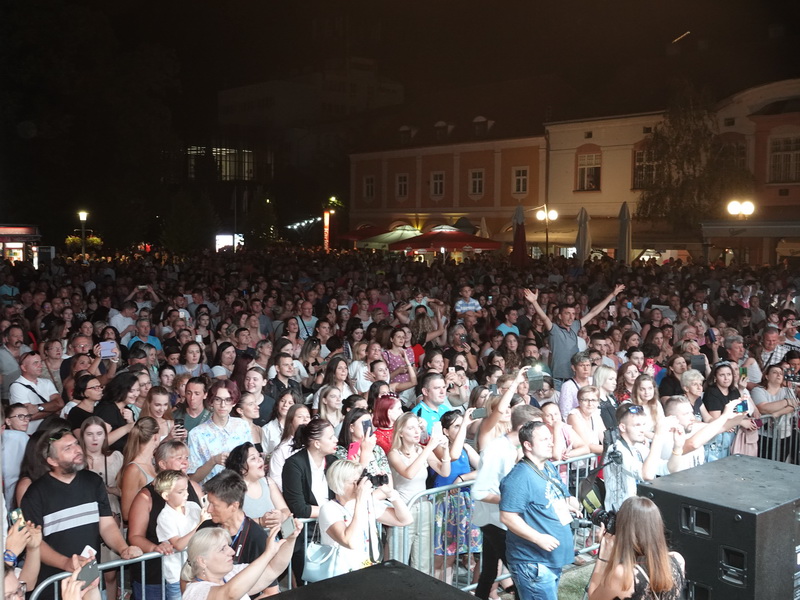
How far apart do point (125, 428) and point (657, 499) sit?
3.99m

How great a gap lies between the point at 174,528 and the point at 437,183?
38.5m

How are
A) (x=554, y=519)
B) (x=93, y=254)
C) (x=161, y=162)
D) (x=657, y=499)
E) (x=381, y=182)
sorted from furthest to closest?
1. (x=381, y=182)
2. (x=93, y=254)
3. (x=161, y=162)
4. (x=554, y=519)
5. (x=657, y=499)

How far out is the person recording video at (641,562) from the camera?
366 centimetres

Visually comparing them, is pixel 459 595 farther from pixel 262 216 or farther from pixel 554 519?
pixel 262 216

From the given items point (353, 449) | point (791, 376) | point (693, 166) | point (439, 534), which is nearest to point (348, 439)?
point (353, 449)

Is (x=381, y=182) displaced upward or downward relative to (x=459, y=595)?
upward

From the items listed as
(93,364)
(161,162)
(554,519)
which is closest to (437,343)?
(93,364)

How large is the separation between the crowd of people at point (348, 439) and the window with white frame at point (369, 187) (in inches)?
1371

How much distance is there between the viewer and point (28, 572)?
4.25 meters

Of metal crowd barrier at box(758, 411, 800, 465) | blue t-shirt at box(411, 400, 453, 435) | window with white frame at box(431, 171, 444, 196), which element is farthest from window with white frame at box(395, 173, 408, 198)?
blue t-shirt at box(411, 400, 453, 435)

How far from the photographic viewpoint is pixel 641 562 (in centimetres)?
372

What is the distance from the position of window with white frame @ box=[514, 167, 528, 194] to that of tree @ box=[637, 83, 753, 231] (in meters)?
8.74

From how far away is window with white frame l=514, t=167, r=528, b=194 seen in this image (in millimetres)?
37938

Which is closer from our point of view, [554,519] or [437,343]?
[554,519]
